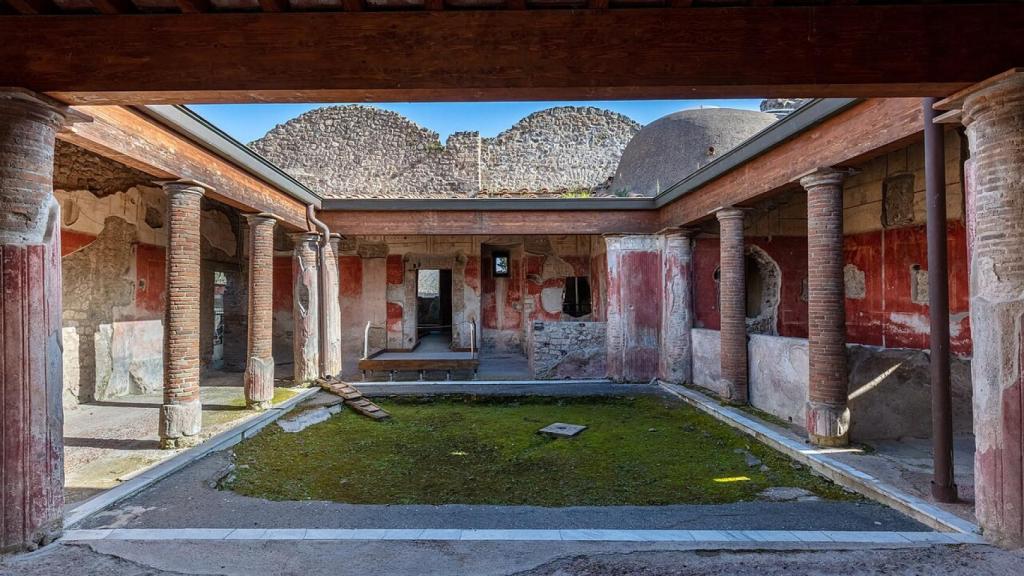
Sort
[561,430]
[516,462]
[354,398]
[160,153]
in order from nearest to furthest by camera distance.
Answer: [160,153]
[516,462]
[561,430]
[354,398]

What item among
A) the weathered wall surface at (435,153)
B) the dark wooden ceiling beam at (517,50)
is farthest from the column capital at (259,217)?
the weathered wall surface at (435,153)

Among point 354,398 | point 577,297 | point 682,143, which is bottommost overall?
point 354,398

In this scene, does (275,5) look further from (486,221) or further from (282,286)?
(282,286)

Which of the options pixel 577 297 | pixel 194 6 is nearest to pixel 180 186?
pixel 194 6

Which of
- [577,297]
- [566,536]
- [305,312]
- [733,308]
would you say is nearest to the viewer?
[566,536]

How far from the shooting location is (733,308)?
8.47 m

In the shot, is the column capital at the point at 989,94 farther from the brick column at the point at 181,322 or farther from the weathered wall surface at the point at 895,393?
the brick column at the point at 181,322

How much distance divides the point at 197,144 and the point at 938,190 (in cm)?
792

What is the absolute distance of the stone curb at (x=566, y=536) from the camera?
3.58 metres

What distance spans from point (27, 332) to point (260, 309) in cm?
547

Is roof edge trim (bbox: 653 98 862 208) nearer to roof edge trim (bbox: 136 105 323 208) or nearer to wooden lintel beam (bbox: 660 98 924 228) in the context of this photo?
wooden lintel beam (bbox: 660 98 924 228)

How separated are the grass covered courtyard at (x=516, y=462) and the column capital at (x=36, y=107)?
3.46 metres

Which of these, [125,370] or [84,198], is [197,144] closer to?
[84,198]

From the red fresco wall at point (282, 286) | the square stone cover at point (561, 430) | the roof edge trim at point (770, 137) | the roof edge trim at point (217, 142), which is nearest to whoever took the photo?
the roof edge trim at point (770, 137)
